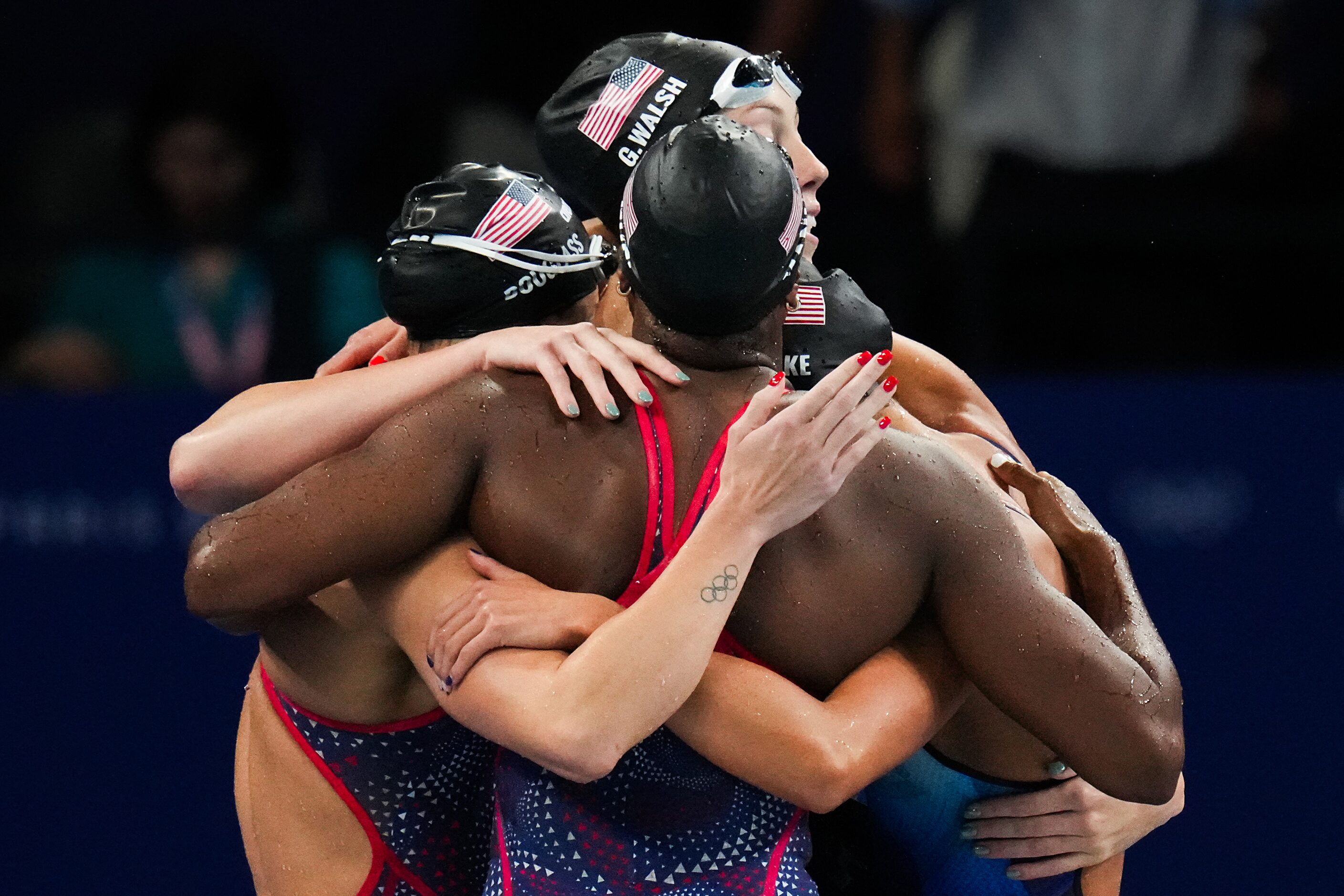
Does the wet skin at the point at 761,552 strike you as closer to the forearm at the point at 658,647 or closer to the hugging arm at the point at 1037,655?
the hugging arm at the point at 1037,655

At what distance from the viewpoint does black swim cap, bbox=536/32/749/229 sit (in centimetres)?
255

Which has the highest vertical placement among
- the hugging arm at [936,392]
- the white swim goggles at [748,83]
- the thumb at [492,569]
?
the white swim goggles at [748,83]

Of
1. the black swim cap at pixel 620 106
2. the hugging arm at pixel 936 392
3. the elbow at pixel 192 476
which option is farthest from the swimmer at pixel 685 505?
the hugging arm at pixel 936 392

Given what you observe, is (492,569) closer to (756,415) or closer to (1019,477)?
(756,415)

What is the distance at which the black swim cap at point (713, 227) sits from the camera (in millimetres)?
1834

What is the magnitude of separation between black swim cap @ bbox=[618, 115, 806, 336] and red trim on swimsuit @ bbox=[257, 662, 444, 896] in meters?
0.76

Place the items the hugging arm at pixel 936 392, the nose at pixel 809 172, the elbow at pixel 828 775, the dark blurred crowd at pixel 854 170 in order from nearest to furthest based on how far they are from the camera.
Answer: the elbow at pixel 828 775, the nose at pixel 809 172, the hugging arm at pixel 936 392, the dark blurred crowd at pixel 854 170

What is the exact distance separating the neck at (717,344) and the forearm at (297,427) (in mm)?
257

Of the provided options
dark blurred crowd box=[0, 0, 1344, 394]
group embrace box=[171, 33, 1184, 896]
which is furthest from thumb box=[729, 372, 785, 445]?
dark blurred crowd box=[0, 0, 1344, 394]

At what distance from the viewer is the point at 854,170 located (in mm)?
4613

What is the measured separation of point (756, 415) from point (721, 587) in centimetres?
20

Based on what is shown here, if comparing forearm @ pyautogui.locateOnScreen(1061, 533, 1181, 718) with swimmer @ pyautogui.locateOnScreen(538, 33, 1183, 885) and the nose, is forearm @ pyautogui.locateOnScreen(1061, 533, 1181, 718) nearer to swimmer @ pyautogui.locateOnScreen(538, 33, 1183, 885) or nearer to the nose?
swimmer @ pyautogui.locateOnScreen(538, 33, 1183, 885)

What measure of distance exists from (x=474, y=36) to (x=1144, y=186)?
2031 millimetres

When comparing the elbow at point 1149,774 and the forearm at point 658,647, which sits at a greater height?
the forearm at point 658,647
